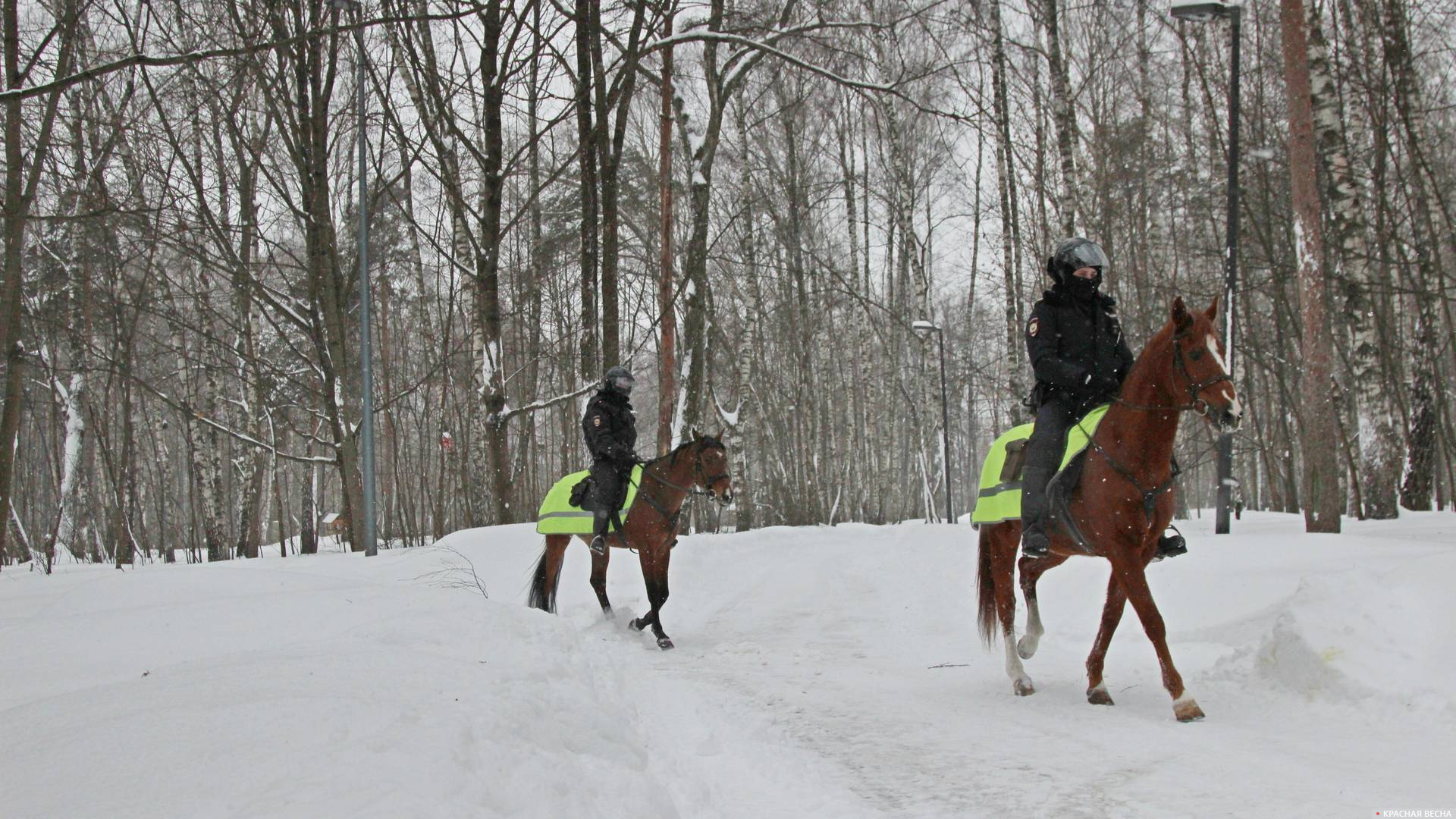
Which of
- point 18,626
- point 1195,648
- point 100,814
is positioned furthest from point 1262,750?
point 18,626

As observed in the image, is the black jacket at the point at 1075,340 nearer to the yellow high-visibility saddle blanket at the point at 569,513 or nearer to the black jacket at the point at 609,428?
the black jacket at the point at 609,428

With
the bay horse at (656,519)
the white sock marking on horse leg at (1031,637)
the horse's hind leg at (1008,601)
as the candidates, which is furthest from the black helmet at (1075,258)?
the bay horse at (656,519)

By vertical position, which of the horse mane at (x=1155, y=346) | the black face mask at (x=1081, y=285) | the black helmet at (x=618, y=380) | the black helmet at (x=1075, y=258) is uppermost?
the black helmet at (x=1075, y=258)

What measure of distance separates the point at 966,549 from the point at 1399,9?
34.1ft

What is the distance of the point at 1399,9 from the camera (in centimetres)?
1367

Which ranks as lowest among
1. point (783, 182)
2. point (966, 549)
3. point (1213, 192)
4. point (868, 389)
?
point (966, 549)

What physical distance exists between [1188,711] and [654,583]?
17.8ft

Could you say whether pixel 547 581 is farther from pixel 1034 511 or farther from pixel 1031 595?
pixel 1034 511

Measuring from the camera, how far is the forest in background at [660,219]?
12.2m

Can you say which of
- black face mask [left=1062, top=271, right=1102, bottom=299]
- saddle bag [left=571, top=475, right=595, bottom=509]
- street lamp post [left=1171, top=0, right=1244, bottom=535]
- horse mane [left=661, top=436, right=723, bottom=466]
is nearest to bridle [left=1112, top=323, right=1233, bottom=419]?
black face mask [left=1062, top=271, right=1102, bottom=299]

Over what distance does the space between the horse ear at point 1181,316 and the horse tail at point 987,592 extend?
7.27ft

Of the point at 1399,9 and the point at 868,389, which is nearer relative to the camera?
the point at 1399,9

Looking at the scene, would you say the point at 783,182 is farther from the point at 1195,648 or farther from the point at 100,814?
the point at 100,814

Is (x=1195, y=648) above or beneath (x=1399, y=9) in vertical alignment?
beneath
